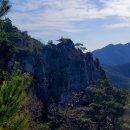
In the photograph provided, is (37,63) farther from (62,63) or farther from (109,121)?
(109,121)

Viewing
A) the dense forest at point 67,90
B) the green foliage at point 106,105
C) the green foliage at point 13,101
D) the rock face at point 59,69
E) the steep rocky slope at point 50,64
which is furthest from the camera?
the rock face at point 59,69

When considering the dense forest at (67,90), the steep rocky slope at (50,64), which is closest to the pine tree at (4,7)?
the dense forest at (67,90)

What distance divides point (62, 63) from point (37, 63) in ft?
25.3

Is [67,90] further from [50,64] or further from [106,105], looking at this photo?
[106,105]

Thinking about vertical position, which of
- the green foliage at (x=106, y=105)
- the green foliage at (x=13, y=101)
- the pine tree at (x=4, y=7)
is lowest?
the green foliage at (x=106, y=105)

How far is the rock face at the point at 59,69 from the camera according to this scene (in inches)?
2160

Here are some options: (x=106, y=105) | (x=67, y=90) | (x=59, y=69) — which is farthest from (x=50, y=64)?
(x=106, y=105)

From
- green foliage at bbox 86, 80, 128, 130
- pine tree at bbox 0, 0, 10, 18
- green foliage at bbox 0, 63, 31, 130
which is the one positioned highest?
pine tree at bbox 0, 0, 10, 18

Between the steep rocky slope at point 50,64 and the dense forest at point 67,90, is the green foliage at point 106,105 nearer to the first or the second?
the dense forest at point 67,90

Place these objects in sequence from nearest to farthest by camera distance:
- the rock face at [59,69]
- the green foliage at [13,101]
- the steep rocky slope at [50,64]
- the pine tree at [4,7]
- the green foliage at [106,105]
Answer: the green foliage at [13,101], the pine tree at [4,7], the green foliage at [106,105], the steep rocky slope at [50,64], the rock face at [59,69]

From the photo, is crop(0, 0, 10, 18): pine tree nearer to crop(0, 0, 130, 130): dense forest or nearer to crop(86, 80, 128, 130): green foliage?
crop(0, 0, 130, 130): dense forest

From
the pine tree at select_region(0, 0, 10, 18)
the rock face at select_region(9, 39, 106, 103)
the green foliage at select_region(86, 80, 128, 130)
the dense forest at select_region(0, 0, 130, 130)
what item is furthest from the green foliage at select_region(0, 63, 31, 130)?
the rock face at select_region(9, 39, 106, 103)

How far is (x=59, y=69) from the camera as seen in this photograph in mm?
61750

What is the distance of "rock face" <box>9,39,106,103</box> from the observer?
180 feet
